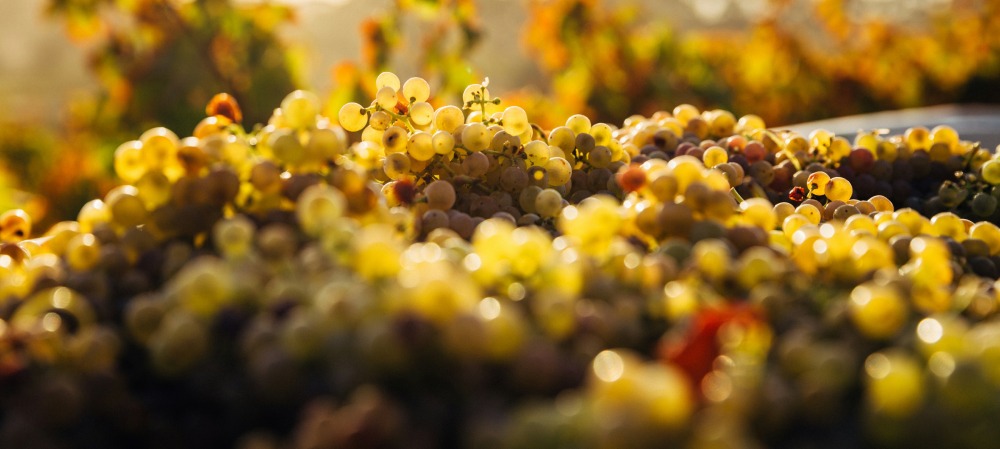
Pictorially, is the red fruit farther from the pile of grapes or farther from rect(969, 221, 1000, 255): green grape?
rect(969, 221, 1000, 255): green grape

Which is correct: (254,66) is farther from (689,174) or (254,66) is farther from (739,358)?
(739,358)

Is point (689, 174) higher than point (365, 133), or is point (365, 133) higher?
point (365, 133)

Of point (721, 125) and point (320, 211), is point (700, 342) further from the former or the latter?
point (721, 125)

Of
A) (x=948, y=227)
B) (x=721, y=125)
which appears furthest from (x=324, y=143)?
(x=721, y=125)

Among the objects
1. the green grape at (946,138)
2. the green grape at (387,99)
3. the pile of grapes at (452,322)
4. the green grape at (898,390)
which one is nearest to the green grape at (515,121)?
the green grape at (387,99)

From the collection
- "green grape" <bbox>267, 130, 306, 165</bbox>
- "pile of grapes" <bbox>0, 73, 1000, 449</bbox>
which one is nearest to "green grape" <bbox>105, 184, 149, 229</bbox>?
"pile of grapes" <bbox>0, 73, 1000, 449</bbox>

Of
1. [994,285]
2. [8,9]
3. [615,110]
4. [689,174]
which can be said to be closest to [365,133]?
[689,174]
